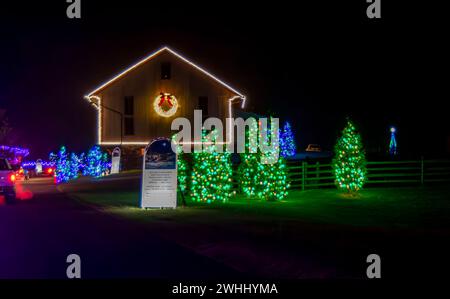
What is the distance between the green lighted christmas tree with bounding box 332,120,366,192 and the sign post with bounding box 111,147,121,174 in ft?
76.7

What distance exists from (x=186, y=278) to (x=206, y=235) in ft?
14.5

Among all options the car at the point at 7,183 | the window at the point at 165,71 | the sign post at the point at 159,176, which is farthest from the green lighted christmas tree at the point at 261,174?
the window at the point at 165,71

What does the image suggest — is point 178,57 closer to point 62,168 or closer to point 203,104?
point 203,104

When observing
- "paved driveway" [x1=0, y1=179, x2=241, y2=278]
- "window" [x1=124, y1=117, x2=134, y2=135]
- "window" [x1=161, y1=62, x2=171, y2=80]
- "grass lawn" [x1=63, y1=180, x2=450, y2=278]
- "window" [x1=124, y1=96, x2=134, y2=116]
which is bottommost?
"paved driveway" [x1=0, y1=179, x2=241, y2=278]

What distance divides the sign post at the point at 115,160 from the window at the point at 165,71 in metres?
6.48

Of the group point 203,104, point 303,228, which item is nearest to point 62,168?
point 203,104

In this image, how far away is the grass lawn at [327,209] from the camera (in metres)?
16.4

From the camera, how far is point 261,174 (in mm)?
23469

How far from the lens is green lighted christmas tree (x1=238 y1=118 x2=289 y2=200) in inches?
910

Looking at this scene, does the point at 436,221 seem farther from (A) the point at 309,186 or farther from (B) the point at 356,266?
(A) the point at 309,186

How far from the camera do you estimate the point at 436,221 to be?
15.8 m

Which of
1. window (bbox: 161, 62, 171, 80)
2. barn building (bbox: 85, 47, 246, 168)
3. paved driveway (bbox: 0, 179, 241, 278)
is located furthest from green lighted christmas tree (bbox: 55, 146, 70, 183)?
paved driveway (bbox: 0, 179, 241, 278)

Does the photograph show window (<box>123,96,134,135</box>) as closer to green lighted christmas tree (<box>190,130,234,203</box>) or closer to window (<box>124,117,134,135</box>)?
window (<box>124,117,134,135</box>)

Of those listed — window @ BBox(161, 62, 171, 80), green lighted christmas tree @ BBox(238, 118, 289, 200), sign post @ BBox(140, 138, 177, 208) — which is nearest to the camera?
sign post @ BBox(140, 138, 177, 208)
